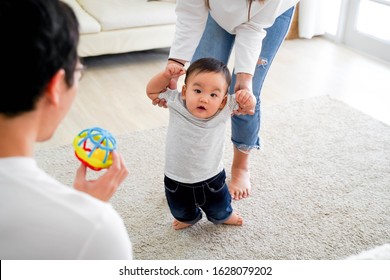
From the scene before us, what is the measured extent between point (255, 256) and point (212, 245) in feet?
0.55

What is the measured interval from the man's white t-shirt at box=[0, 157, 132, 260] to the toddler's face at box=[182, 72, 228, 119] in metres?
0.82

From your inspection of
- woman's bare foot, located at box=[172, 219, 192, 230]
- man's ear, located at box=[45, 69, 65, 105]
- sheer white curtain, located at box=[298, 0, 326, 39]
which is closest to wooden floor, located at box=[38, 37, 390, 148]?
sheer white curtain, located at box=[298, 0, 326, 39]

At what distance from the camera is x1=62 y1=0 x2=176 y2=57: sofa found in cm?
325

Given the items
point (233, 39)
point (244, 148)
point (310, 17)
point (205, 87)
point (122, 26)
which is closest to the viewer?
point (205, 87)

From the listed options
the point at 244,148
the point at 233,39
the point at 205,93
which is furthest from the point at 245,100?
the point at 244,148

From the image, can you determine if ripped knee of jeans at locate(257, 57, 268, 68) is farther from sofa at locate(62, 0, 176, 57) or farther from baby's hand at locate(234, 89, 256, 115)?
sofa at locate(62, 0, 176, 57)

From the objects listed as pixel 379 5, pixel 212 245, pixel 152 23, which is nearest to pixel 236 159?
pixel 212 245

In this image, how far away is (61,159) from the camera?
90.7 inches

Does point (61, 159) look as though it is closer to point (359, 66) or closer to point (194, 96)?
point (194, 96)

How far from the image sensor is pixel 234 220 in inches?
74.7

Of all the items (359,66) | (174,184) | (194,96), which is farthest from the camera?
(359,66)

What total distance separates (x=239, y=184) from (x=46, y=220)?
55.7 inches

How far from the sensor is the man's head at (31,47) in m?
0.74

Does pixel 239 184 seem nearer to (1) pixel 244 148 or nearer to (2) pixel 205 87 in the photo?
(1) pixel 244 148
